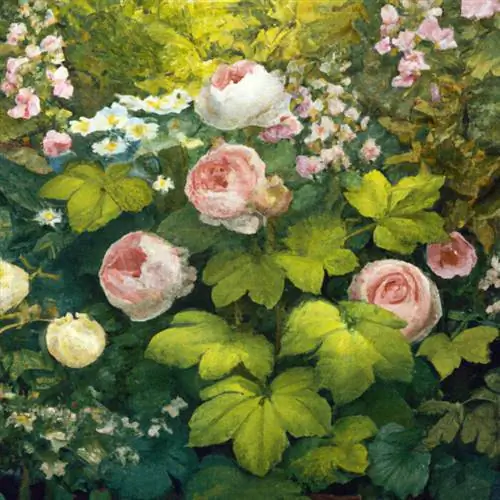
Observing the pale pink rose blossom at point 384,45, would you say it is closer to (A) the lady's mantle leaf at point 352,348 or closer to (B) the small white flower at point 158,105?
(B) the small white flower at point 158,105

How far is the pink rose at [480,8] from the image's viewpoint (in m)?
1.65

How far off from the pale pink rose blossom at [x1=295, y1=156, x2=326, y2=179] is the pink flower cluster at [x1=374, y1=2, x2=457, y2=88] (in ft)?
0.75

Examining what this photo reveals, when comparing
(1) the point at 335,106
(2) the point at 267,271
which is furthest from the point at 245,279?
(1) the point at 335,106

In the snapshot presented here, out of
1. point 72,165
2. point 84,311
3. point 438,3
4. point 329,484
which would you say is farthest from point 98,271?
point 438,3

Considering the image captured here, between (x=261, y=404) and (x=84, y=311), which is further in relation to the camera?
(x=84, y=311)

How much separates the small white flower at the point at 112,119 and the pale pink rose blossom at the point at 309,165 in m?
0.32

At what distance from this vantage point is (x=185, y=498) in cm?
163

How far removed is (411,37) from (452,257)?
0.42 metres

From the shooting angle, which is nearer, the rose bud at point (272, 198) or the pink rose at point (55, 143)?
the rose bud at point (272, 198)

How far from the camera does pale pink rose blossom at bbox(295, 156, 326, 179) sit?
5.23 feet

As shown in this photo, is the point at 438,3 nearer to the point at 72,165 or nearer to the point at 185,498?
the point at 72,165

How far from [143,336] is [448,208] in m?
0.60

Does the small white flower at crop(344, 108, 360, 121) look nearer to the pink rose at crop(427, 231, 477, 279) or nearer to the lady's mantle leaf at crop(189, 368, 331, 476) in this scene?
the pink rose at crop(427, 231, 477, 279)

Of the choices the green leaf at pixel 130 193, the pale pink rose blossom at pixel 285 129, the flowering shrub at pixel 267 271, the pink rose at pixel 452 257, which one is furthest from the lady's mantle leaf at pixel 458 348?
the green leaf at pixel 130 193
